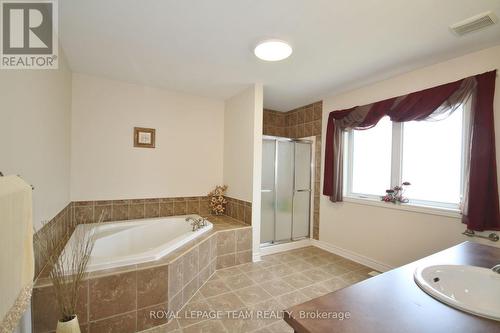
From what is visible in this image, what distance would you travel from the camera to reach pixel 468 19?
1565 mm

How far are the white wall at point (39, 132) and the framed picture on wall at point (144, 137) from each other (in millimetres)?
723

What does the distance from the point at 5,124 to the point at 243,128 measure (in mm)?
2281

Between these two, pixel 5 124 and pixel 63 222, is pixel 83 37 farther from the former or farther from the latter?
pixel 63 222

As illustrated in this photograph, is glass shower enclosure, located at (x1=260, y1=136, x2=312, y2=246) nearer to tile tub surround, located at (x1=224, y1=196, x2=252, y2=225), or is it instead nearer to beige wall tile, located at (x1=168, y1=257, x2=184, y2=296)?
tile tub surround, located at (x1=224, y1=196, x2=252, y2=225)

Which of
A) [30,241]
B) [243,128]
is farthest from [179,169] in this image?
[30,241]

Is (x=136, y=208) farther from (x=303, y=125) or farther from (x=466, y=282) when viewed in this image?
(x=466, y=282)

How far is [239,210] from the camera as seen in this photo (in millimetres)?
3123

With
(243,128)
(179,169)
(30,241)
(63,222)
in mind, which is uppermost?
(243,128)

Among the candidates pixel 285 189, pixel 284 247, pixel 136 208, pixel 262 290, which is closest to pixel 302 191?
pixel 285 189

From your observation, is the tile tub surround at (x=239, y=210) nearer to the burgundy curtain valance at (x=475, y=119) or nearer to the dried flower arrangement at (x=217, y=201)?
the dried flower arrangement at (x=217, y=201)

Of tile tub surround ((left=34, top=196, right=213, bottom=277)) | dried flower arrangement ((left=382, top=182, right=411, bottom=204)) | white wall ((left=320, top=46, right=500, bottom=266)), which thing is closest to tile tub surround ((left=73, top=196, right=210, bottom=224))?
tile tub surround ((left=34, top=196, right=213, bottom=277))

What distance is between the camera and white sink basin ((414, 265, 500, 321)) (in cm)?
112

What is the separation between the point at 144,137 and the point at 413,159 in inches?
133

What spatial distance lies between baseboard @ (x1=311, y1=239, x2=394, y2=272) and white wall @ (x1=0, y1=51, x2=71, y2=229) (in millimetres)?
3331
